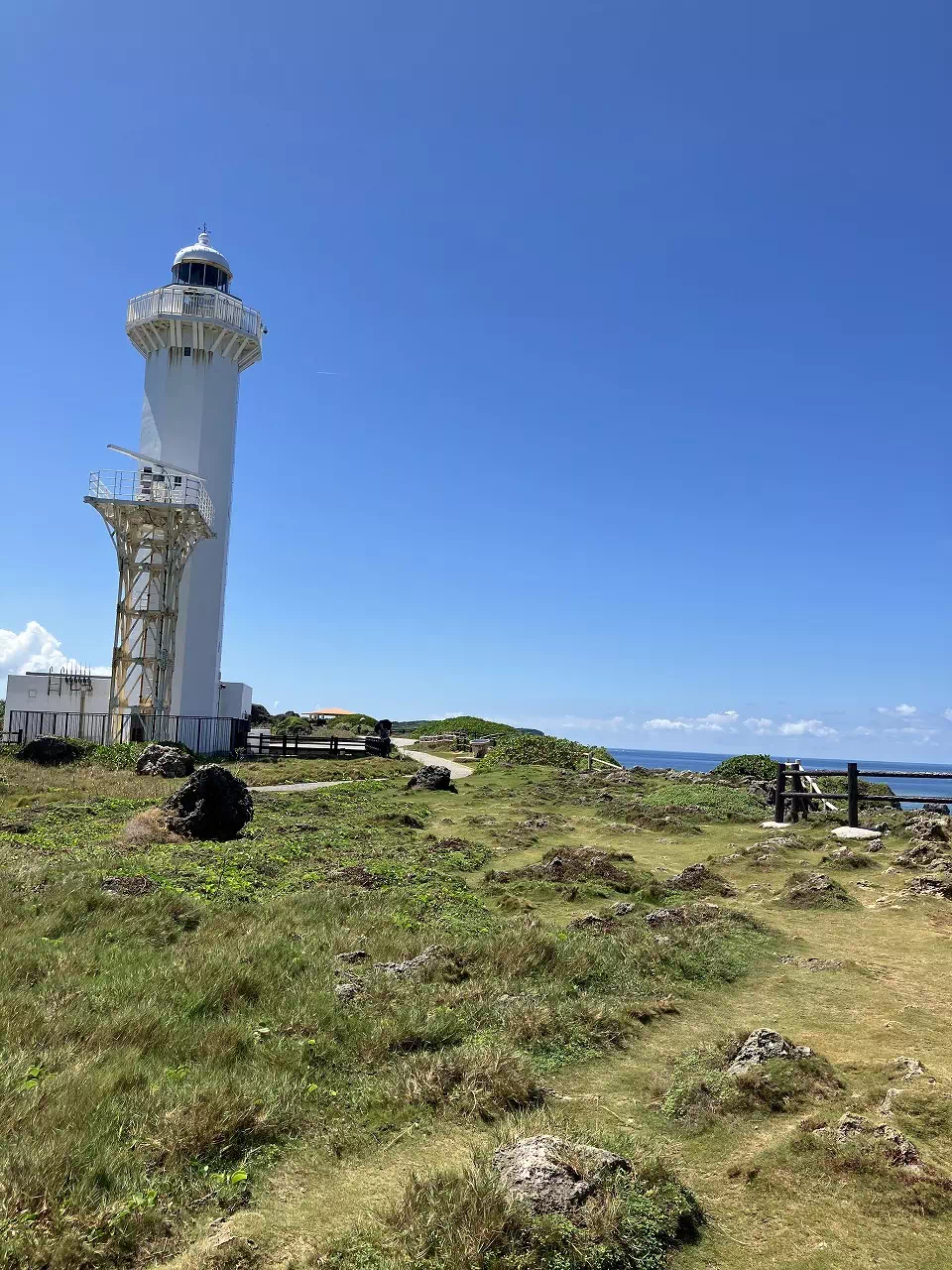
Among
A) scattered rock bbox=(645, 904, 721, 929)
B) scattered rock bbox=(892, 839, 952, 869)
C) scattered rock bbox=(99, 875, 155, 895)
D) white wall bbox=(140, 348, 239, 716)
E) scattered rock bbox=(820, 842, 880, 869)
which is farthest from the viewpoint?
white wall bbox=(140, 348, 239, 716)

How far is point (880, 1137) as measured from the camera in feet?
16.7

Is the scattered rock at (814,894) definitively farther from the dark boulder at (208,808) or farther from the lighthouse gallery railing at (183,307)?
the lighthouse gallery railing at (183,307)

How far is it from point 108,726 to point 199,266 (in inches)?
1096

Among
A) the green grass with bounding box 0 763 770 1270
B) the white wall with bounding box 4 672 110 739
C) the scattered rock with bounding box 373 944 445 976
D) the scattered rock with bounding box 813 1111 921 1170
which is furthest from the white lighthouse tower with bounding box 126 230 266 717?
the scattered rock with bounding box 813 1111 921 1170

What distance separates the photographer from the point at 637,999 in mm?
7918

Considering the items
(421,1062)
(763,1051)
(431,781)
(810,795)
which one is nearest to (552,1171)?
(421,1062)

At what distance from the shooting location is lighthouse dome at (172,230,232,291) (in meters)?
48.1

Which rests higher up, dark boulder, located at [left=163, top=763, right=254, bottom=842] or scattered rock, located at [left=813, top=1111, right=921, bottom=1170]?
dark boulder, located at [left=163, top=763, right=254, bottom=842]

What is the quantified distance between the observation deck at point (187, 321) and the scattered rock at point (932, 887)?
44367 millimetres

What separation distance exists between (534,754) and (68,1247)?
46.2 meters

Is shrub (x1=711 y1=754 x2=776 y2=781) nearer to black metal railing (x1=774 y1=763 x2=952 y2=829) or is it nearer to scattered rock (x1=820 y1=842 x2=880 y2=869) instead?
black metal railing (x1=774 y1=763 x2=952 y2=829)

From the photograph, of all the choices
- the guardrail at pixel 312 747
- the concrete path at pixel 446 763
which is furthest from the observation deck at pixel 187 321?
the concrete path at pixel 446 763

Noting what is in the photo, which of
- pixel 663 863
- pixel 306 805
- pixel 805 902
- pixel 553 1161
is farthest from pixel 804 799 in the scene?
pixel 553 1161

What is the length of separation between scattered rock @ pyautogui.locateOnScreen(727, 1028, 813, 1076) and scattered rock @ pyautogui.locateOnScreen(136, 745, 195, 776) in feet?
85.1
